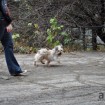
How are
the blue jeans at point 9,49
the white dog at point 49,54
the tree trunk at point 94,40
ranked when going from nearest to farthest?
the blue jeans at point 9,49 < the white dog at point 49,54 < the tree trunk at point 94,40

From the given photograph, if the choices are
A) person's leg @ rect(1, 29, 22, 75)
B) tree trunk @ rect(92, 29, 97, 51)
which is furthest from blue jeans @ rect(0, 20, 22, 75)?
tree trunk @ rect(92, 29, 97, 51)

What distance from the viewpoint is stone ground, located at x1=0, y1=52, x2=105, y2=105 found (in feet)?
22.1

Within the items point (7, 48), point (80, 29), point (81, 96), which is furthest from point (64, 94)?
point (80, 29)

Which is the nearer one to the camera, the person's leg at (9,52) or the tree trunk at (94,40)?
the person's leg at (9,52)

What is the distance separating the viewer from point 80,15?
48.0 feet

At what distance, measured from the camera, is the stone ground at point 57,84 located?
6.73m

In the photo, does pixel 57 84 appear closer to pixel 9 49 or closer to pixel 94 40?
pixel 9 49

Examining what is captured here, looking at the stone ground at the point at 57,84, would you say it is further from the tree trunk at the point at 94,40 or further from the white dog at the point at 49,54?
the tree trunk at the point at 94,40

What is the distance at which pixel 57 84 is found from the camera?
7977 millimetres

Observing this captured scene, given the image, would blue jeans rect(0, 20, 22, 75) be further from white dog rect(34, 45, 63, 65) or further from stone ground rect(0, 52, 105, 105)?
white dog rect(34, 45, 63, 65)

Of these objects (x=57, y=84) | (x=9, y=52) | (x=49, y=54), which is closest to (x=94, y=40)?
(x=49, y=54)

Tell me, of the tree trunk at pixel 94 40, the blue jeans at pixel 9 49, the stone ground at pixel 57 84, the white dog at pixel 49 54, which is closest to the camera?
the stone ground at pixel 57 84

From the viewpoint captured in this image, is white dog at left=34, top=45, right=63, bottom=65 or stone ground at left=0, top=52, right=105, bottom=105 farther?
white dog at left=34, top=45, right=63, bottom=65

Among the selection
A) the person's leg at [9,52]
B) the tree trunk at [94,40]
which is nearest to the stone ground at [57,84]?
the person's leg at [9,52]
